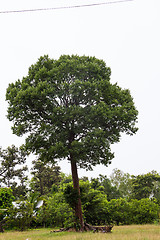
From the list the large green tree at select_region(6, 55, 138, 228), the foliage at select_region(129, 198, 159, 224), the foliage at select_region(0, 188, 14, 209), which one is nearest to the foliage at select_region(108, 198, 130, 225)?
the foliage at select_region(129, 198, 159, 224)

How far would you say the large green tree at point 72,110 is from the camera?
1655 cm

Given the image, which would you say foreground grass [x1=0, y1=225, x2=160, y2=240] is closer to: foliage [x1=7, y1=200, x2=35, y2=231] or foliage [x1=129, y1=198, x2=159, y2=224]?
foliage [x1=7, y1=200, x2=35, y2=231]

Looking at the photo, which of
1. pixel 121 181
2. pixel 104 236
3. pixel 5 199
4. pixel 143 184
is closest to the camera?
pixel 104 236

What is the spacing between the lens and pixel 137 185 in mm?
44438

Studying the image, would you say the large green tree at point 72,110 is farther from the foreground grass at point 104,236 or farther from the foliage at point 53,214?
the foliage at point 53,214

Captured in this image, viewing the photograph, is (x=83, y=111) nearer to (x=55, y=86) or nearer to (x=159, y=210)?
(x=55, y=86)

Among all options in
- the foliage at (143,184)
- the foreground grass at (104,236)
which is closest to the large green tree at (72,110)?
the foreground grass at (104,236)

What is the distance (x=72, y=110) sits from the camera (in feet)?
53.6

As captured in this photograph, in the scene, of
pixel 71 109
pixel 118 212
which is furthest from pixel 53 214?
pixel 71 109

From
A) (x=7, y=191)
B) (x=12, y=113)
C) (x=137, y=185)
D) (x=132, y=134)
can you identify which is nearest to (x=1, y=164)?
(x=7, y=191)

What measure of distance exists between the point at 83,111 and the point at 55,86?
309cm

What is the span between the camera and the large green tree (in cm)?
1655

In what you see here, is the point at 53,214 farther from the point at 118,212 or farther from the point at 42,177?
the point at 42,177

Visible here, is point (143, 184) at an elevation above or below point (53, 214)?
above
